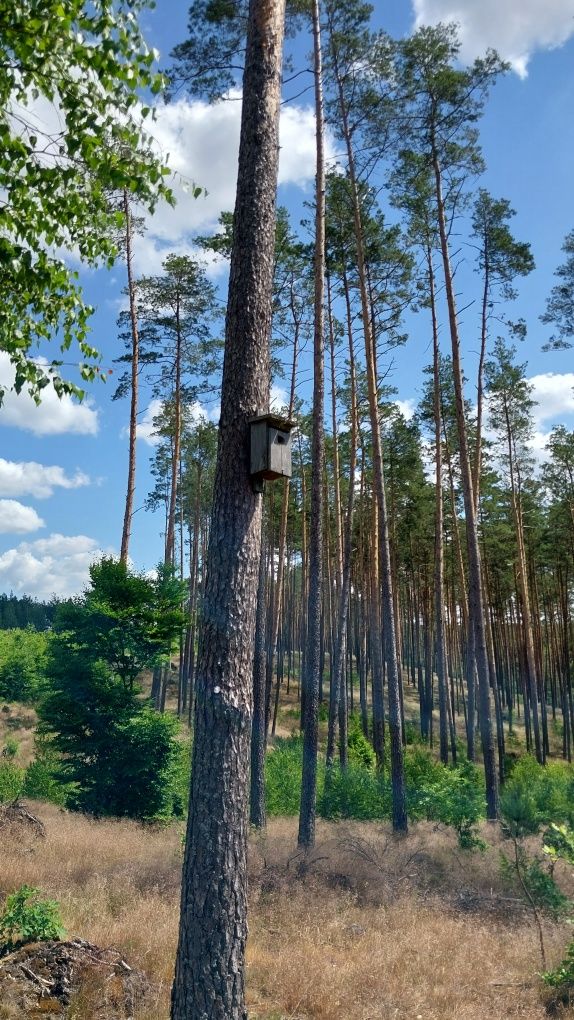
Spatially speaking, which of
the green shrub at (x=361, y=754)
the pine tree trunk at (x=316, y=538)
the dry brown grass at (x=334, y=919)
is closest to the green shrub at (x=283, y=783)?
the green shrub at (x=361, y=754)

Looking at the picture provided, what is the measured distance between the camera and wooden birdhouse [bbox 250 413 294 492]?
457cm

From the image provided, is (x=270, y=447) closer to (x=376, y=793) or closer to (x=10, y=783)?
(x=376, y=793)

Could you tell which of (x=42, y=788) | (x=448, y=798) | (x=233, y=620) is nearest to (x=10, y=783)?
(x=42, y=788)

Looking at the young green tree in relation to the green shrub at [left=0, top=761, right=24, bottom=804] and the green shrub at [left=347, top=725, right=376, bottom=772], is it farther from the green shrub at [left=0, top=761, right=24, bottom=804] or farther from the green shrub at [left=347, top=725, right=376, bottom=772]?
the green shrub at [left=347, top=725, right=376, bottom=772]

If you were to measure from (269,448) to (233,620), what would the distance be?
44.7 inches

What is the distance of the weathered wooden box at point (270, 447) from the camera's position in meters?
4.57

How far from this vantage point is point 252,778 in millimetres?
15031

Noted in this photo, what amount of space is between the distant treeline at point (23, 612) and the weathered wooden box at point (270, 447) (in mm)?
78024

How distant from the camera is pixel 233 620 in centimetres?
442

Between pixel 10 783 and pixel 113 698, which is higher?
pixel 113 698

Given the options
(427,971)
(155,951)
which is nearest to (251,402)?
(155,951)

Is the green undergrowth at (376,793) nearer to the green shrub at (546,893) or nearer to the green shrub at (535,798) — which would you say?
the green shrub at (535,798)

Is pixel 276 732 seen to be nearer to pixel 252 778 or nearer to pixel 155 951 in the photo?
pixel 252 778

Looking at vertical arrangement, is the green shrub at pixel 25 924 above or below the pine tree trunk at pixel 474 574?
below
